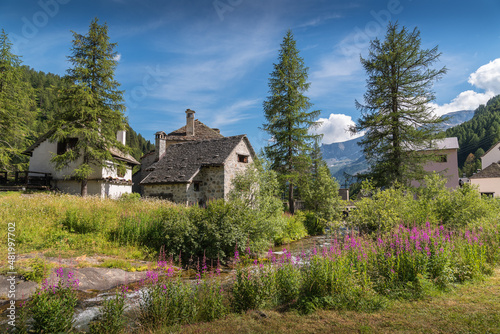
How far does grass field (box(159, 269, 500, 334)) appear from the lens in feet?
14.7

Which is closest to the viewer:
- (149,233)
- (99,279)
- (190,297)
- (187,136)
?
(190,297)

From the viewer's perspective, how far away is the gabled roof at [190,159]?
892 inches

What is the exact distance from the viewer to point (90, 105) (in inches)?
Result: 858

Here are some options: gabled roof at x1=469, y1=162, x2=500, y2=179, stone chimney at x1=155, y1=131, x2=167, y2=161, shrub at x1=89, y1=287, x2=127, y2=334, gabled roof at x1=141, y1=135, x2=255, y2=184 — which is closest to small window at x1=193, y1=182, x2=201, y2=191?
gabled roof at x1=141, y1=135, x2=255, y2=184

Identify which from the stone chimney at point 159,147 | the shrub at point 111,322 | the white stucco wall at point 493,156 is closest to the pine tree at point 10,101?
the stone chimney at point 159,147

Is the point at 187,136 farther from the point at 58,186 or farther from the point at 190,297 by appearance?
the point at 190,297

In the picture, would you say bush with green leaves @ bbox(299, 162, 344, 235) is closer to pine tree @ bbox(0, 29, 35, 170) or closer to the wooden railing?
the wooden railing

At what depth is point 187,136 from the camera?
36844 millimetres

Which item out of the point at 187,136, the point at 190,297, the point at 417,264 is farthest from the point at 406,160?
the point at 187,136

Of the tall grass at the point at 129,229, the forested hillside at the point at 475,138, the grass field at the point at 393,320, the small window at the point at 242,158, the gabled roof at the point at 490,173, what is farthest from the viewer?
the forested hillside at the point at 475,138

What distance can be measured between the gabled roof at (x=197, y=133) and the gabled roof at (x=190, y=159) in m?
9.72

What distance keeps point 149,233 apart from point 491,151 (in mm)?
63112

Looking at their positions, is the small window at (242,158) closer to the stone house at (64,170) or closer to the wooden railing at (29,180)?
the stone house at (64,170)

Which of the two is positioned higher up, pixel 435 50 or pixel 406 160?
pixel 435 50
